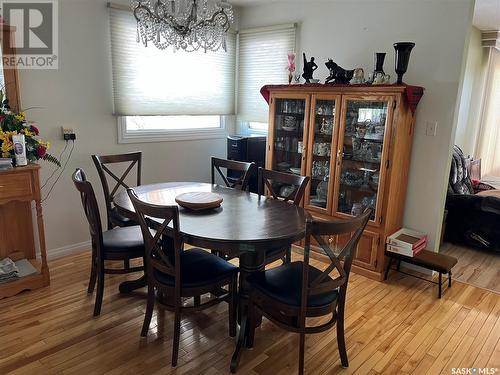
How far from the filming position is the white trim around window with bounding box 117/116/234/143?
3639 mm

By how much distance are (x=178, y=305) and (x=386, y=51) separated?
2.82 metres

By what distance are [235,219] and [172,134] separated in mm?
2132

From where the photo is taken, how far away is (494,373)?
2.11 meters

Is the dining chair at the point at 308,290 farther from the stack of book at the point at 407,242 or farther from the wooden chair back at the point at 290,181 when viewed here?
the stack of book at the point at 407,242

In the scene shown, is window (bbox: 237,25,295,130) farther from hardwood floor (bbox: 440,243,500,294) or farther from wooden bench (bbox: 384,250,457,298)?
hardwood floor (bbox: 440,243,500,294)

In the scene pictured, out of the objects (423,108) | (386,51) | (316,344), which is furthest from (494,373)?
(386,51)

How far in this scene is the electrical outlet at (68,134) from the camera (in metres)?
3.21

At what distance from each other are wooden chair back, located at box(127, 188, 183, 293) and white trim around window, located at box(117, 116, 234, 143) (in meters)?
1.74

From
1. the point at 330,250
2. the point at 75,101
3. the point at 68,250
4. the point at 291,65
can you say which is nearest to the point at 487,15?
the point at 291,65

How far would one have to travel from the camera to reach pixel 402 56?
293cm

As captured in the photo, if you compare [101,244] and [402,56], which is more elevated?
[402,56]

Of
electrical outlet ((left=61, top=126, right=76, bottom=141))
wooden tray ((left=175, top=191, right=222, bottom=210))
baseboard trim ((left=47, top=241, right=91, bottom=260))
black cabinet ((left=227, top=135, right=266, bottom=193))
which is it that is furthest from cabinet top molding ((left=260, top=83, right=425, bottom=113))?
baseboard trim ((left=47, top=241, right=91, bottom=260))
